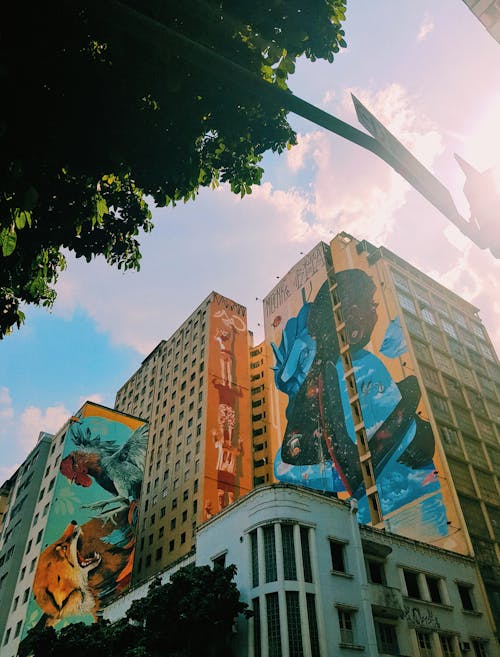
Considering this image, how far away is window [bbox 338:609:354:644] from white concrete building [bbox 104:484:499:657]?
5cm

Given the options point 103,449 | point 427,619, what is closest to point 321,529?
point 427,619

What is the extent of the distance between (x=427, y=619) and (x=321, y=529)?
28.0 feet

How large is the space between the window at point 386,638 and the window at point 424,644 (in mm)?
1598

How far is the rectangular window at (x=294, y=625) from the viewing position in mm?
22797

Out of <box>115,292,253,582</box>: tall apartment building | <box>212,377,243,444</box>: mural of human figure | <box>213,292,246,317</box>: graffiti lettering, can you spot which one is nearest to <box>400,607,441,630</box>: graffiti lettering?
<box>115,292,253,582</box>: tall apartment building

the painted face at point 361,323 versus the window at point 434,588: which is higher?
the painted face at point 361,323

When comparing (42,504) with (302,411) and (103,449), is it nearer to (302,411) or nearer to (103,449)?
(103,449)

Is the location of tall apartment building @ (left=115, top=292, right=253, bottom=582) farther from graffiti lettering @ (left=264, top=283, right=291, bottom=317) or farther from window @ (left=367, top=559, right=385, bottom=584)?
window @ (left=367, top=559, right=385, bottom=584)

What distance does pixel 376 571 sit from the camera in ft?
97.0

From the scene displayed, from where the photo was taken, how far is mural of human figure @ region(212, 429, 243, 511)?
2559 inches

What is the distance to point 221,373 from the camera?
3073 inches

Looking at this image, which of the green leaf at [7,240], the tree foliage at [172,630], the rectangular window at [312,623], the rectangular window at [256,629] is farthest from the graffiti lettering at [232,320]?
the green leaf at [7,240]

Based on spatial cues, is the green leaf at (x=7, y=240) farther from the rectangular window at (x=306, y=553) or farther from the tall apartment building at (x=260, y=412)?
the tall apartment building at (x=260, y=412)

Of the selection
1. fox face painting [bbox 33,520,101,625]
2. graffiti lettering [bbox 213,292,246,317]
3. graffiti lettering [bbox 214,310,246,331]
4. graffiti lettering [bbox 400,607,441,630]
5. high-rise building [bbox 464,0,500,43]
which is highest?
graffiti lettering [bbox 213,292,246,317]
